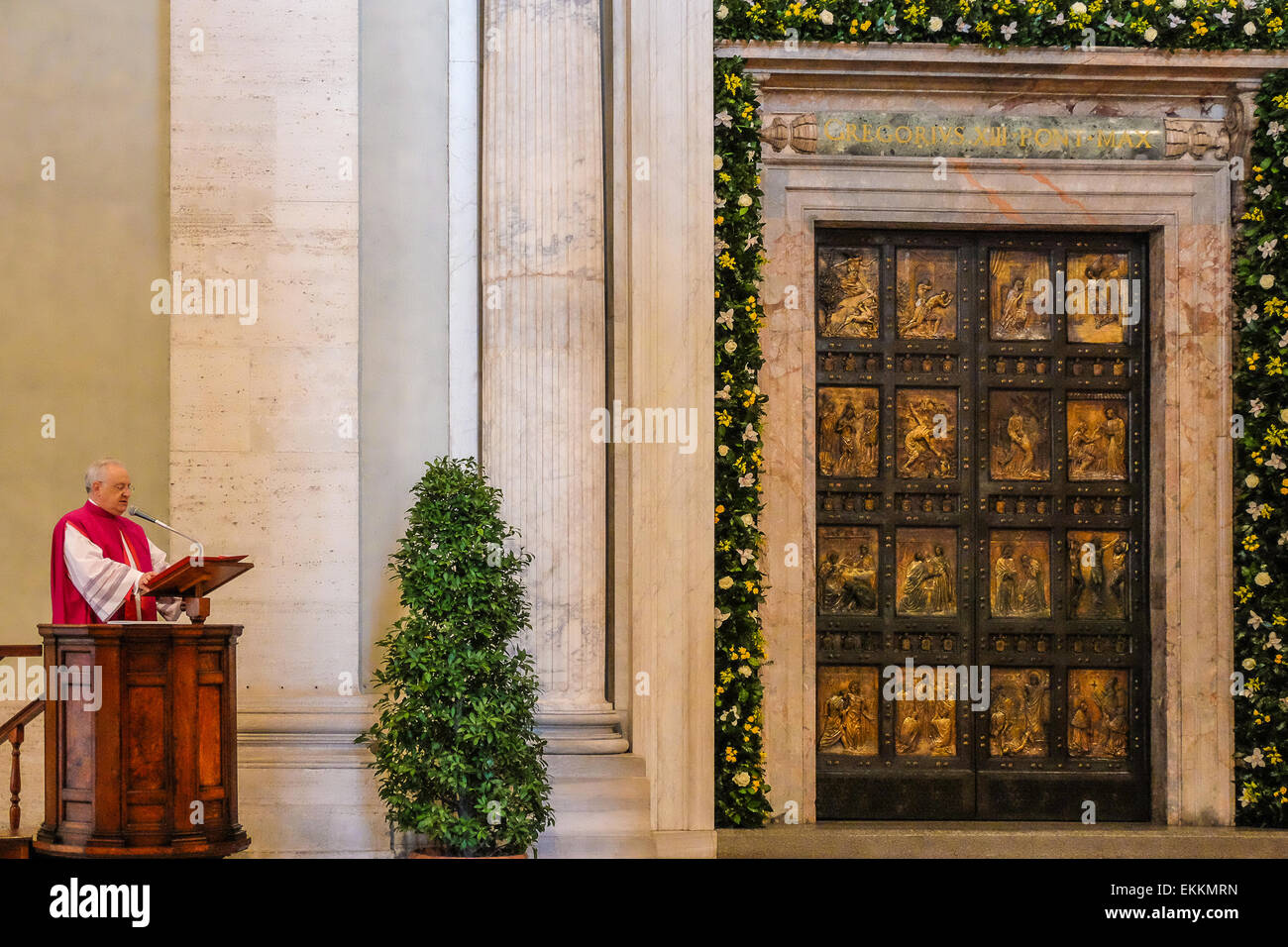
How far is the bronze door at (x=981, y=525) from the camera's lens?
9555 millimetres

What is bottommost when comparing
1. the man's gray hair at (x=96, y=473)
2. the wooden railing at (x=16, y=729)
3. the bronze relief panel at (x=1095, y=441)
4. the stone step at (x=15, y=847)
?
the stone step at (x=15, y=847)

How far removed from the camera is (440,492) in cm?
714

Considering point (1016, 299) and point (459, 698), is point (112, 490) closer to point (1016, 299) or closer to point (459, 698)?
point (459, 698)

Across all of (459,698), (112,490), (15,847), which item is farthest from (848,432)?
(15,847)

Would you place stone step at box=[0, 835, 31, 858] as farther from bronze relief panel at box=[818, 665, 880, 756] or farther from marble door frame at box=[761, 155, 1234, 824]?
bronze relief panel at box=[818, 665, 880, 756]

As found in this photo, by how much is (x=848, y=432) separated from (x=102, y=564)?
5035 millimetres

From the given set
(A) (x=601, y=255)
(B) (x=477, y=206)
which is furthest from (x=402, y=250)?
(A) (x=601, y=255)

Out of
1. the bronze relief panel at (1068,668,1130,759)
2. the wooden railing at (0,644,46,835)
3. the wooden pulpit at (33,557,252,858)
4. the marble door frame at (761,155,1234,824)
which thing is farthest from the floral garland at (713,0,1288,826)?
the wooden railing at (0,644,46,835)

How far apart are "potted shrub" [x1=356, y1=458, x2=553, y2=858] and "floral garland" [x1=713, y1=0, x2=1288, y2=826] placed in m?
2.21

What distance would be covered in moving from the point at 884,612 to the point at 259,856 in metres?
4.42

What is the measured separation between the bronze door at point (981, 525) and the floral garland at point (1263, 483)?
650 mm

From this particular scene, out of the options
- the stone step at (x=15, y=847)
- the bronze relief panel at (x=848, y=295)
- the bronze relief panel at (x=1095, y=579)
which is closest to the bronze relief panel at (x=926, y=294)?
the bronze relief panel at (x=848, y=295)

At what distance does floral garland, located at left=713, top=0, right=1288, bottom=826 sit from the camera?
29.6 ft

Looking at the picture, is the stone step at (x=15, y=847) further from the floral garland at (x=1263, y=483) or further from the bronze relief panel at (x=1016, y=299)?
the floral garland at (x=1263, y=483)
